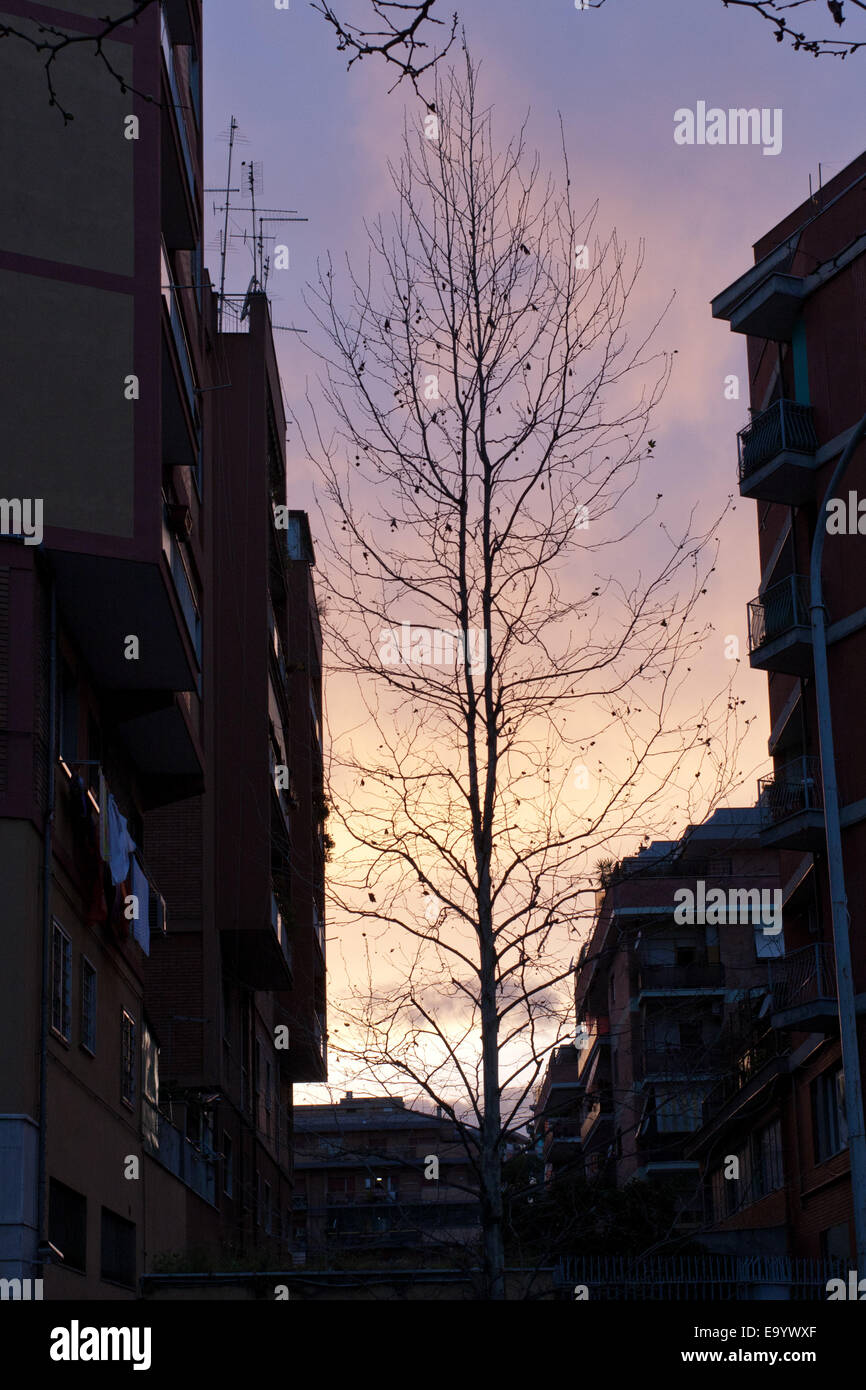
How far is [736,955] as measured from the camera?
7156 cm

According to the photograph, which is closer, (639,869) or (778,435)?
(639,869)

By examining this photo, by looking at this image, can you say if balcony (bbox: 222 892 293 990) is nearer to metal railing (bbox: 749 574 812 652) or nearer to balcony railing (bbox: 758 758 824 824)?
balcony railing (bbox: 758 758 824 824)

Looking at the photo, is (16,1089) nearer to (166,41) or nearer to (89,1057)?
(89,1057)

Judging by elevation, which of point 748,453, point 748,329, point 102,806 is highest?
point 748,329

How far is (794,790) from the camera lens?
1334 inches

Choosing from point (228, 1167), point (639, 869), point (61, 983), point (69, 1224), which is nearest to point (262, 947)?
point (228, 1167)

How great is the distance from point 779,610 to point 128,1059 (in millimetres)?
Result: 17313

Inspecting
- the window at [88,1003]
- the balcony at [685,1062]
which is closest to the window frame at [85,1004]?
the window at [88,1003]

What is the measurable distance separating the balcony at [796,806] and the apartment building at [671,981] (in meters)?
0.92

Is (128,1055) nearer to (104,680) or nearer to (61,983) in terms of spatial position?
(61,983)

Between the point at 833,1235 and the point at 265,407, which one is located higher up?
the point at 265,407

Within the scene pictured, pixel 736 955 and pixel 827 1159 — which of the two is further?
pixel 736 955
